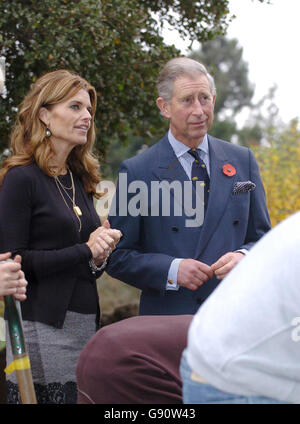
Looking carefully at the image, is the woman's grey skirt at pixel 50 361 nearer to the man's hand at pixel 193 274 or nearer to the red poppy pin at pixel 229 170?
the man's hand at pixel 193 274

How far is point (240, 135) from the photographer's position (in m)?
33.3

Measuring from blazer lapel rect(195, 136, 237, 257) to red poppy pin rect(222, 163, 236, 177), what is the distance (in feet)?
0.05

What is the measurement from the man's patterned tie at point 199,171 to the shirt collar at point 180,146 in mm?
32

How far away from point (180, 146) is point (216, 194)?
0.36 m

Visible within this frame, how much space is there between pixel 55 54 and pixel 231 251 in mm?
2581

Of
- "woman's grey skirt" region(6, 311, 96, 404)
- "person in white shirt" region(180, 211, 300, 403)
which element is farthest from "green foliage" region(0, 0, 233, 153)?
"person in white shirt" region(180, 211, 300, 403)

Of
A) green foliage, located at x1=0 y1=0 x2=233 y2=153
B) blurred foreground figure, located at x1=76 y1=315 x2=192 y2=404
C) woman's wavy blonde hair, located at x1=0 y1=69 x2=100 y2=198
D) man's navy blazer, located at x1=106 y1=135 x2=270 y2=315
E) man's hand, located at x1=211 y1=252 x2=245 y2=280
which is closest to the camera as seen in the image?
blurred foreground figure, located at x1=76 y1=315 x2=192 y2=404

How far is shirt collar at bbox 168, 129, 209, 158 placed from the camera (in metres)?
3.53

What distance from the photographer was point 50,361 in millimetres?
3268

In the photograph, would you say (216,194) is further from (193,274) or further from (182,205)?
(193,274)

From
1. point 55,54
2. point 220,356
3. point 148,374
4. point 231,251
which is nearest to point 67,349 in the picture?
point 231,251

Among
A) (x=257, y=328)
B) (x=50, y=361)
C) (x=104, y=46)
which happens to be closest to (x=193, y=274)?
(x=50, y=361)

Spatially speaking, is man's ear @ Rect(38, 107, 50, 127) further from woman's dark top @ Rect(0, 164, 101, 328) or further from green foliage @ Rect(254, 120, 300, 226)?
green foliage @ Rect(254, 120, 300, 226)

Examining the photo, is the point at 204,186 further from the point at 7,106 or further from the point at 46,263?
the point at 7,106
